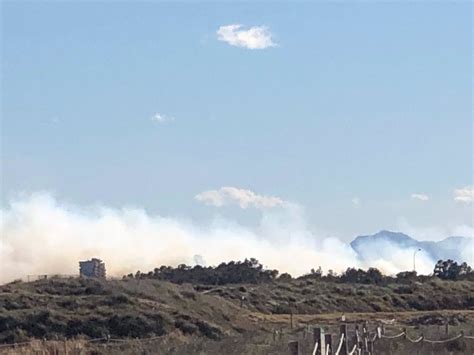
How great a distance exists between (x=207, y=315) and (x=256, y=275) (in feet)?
111

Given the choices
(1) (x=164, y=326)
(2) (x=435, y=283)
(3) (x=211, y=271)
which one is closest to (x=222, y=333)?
(1) (x=164, y=326)

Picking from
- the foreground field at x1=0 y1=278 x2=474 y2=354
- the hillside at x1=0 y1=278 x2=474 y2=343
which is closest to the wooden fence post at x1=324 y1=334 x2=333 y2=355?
the foreground field at x1=0 y1=278 x2=474 y2=354

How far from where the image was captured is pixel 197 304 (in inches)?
2112

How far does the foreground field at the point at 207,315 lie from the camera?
3359 centimetres

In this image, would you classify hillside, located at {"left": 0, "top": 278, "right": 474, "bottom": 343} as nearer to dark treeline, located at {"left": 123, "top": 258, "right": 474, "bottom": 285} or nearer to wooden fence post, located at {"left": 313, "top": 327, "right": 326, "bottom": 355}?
dark treeline, located at {"left": 123, "top": 258, "right": 474, "bottom": 285}

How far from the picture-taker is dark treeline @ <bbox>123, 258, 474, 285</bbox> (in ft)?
271

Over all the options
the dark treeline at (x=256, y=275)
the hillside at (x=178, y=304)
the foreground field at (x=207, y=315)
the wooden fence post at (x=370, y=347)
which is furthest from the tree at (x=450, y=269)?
the wooden fence post at (x=370, y=347)

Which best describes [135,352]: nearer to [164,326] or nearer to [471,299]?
[164,326]

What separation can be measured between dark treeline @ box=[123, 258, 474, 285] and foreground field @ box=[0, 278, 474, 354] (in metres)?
11.6

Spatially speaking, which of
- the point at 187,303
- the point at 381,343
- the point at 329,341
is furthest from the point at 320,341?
the point at 187,303

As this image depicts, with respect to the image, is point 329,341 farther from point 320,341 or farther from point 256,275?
point 256,275

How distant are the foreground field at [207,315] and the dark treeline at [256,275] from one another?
456 inches

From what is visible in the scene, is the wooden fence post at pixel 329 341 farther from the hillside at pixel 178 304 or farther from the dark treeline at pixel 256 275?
the dark treeline at pixel 256 275

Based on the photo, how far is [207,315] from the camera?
5141 cm
